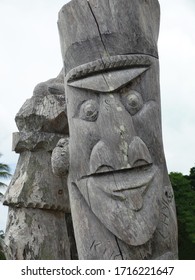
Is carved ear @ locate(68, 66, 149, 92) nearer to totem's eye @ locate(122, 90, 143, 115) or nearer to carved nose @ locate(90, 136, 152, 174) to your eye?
totem's eye @ locate(122, 90, 143, 115)

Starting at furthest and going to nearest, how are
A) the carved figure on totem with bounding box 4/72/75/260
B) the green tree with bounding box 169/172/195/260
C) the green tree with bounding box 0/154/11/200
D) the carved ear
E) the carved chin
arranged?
the green tree with bounding box 0/154/11/200
the green tree with bounding box 169/172/195/260
the carved figure on totem with bounding box 4/72/75/260
the carved ear
the carved chin

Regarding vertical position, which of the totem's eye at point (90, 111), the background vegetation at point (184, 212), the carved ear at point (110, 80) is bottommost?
the background vegetation at point (184, 212)

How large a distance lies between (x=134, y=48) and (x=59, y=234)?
1.57 m

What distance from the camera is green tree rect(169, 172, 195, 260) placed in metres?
10.2

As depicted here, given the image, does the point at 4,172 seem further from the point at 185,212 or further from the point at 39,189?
the point at 39,189

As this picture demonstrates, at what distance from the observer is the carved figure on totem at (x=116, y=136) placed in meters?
2.46

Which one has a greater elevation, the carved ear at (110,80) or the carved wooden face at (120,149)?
the carved ear at (110,80)

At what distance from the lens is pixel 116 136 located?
8.20 ft

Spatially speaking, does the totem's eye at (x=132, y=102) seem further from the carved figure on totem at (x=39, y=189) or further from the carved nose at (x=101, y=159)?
the carved figure on totem at (x=39, y=189)

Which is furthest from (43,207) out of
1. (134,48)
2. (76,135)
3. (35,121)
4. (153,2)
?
(153,2)

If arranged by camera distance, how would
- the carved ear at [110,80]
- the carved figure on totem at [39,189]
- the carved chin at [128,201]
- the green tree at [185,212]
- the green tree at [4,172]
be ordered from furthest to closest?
the green tree at [4,172]
the green tree at [185,212]
the carved figure on totem at [39,189]
the carved ear at [110,80]
the carved chin at [128,201]

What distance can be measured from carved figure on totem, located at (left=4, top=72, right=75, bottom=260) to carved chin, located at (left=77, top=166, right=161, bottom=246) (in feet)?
2.60

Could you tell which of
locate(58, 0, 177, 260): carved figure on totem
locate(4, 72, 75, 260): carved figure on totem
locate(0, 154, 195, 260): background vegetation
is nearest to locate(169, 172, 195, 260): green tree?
locate(0, 154, 195, 260): background vegetation

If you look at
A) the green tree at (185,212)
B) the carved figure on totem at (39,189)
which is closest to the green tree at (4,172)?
Answer: the green tree at (185,212)
